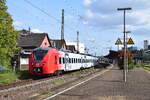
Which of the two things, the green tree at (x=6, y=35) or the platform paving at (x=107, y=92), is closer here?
the platform paving at (x=107, y=92)

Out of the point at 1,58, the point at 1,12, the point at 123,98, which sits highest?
the point at 1,12

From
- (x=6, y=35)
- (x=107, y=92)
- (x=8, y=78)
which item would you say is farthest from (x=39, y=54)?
(x=107, y=92)

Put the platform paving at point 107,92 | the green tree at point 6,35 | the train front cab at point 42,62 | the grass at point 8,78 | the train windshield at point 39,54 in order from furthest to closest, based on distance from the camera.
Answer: the train windshield at point 39,54 → the train front cab at point 42,62 → the grass at point 8,78 → the green tree at point 6,35 → the platform paving at point 107,92

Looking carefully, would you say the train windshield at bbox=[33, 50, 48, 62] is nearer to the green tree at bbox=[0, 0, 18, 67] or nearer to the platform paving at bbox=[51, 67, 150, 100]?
the green tree at bbox=[0, 0, 18, 67]

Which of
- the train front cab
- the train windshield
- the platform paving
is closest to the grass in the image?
the train front cab

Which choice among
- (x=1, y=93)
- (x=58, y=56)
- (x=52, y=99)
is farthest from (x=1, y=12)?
(x=52, y=99)

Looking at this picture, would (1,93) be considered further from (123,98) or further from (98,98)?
(123,98)

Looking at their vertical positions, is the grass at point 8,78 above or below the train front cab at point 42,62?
below

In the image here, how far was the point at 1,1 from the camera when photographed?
2602cm

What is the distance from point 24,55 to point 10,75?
18.5 m

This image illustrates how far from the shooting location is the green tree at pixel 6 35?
2588cm

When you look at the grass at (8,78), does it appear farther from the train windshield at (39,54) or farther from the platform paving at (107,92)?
the platform paving at (107,92)

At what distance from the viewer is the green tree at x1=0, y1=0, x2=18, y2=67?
25875mm

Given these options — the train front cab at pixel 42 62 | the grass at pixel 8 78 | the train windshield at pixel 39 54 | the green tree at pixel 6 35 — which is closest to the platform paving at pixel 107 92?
the grass at pixel 8 78
